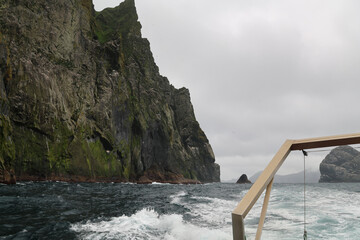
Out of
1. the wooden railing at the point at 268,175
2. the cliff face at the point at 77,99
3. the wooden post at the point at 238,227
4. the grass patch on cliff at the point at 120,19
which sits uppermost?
the grass patch on cliff at the point at 120,19

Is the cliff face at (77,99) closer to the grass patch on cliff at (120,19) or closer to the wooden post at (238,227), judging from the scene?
the grass patch on cliff at (120,19)

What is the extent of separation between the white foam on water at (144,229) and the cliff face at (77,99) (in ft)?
63.0

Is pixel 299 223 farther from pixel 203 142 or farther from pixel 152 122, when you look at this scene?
pixel 203 142

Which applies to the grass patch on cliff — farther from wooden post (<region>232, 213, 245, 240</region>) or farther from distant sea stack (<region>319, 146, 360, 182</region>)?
wooden post (<region>232, 213, 245, 240</region>)

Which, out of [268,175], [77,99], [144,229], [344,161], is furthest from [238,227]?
[77,99]

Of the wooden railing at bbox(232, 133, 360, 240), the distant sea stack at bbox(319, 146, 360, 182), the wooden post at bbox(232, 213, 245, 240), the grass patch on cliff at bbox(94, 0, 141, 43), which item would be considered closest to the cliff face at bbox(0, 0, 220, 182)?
the grass patch on cliff at bbox(94, 0, 141, 43)

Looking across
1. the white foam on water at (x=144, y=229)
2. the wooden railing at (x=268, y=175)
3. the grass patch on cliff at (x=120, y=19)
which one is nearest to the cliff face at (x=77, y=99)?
the grass patch on cliff at (x=120, y=19)

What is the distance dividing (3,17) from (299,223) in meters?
43.0

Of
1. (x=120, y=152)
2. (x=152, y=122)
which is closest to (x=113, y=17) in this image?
(x=152, y=122)

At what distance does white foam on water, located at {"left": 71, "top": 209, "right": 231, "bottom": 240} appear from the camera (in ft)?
28.3

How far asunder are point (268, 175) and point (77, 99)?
47.0 meters

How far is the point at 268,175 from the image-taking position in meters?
2.10

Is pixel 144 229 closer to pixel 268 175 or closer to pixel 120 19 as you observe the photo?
pixel 268 175

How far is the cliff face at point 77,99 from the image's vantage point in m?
31.7
